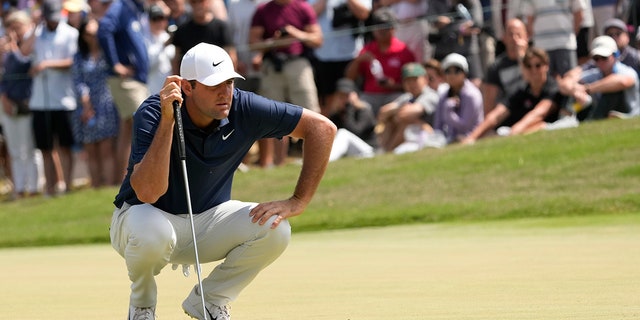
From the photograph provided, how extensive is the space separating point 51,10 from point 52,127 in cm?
165

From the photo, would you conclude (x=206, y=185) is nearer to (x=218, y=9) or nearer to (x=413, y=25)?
(x=218, y=9)

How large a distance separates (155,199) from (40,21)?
12.4m

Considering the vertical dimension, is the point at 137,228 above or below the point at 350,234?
above

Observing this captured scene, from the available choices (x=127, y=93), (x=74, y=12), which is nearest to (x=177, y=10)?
(x=74, y=12)

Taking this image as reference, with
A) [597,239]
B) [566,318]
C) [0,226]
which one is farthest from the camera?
[0,226]

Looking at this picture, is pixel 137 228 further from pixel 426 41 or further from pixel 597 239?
pixel 426 41

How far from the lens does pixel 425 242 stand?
11.5 metres

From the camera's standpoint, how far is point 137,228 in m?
6.38

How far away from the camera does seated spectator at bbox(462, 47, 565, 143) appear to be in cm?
1508

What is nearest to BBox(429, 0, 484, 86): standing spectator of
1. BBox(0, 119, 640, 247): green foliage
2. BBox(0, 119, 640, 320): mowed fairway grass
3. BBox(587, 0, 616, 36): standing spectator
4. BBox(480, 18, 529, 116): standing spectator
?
BBox(480, 18, 529, 116): standing spectator

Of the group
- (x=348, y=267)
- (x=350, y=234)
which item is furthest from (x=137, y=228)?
(x=350, y=234)

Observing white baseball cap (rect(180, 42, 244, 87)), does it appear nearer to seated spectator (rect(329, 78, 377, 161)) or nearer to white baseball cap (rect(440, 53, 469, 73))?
white baseball cap (rect(440, 53, 469, 73))

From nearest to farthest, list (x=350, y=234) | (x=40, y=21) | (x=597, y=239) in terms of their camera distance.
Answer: (x=597, y=239), (x=350, y=234), (x=40, y=21)

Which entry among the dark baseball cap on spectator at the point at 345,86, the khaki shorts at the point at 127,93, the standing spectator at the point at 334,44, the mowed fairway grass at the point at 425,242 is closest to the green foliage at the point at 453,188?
the mowed fairway grass at the point at 425,242
